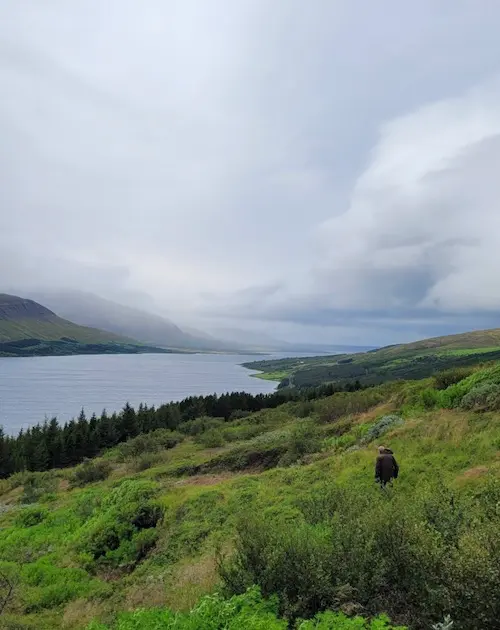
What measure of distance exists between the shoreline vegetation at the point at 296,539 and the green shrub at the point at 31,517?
11 cm

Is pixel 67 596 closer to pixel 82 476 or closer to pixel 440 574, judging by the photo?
pixel 440 574

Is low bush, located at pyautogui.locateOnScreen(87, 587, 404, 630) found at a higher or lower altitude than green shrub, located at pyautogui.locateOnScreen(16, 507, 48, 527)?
higher

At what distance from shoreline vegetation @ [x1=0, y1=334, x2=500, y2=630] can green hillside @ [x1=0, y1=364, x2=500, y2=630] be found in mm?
36

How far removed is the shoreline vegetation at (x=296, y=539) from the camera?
568 cm

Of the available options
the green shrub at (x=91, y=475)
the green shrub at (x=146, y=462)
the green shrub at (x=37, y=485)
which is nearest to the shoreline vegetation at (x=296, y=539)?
the green shrub at (x=37, y=485)

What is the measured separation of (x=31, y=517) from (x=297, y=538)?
65.3ft

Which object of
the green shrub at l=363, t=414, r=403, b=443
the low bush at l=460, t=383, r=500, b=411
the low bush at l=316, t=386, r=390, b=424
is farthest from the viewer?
the low bush at l=316, t=386, r=390, b=424

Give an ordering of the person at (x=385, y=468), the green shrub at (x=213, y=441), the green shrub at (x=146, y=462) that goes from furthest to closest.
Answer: the green shrub at (x=213, y=441)
the green shrub at (x=146, y=462)
the person at (x=385, y=468)

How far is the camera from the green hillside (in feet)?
18.7

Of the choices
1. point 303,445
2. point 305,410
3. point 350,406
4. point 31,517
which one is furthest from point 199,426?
point 31,517

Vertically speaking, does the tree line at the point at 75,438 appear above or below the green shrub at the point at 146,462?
below

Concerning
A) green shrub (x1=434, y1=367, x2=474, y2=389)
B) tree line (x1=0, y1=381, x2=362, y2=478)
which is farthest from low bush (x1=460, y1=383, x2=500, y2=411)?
A: tree line (x1=0, y1=381, x2=362, y2=478)

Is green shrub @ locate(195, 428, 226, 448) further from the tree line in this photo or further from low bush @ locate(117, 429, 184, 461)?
the tree line

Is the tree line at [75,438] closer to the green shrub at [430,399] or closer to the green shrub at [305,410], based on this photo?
the green shrub at [305,410]
